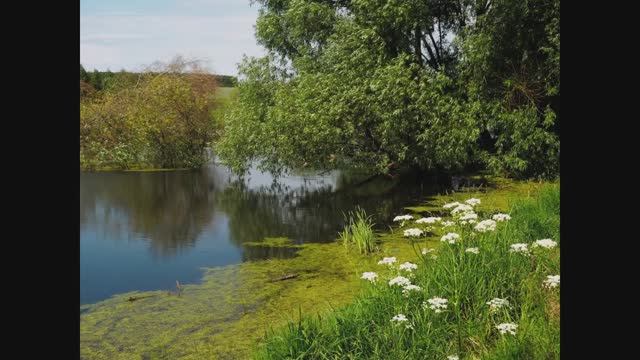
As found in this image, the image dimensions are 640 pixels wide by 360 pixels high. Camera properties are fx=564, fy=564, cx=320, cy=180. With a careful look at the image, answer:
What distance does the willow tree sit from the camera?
1534 cm

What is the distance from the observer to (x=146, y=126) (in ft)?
85.3

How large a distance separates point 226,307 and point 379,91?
9.68m

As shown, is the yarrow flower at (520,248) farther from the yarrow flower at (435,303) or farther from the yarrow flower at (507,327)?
the yarrow flower at (507,327)

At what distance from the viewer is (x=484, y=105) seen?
1555 centimetres

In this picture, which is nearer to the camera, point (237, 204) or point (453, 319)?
point (453, 319)

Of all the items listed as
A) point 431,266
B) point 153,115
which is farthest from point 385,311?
point 153,115

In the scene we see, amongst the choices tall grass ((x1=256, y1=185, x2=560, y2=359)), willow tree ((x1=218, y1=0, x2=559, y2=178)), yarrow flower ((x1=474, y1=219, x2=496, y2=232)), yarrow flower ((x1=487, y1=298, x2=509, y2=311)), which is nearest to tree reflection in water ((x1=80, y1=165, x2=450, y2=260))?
willow tree ((x1=218, y1=0, x2=559, y2=178))

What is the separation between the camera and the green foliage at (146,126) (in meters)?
26.2

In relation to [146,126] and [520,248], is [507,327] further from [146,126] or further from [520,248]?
[146,126]

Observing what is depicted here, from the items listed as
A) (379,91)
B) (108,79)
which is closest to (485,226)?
(379,91)

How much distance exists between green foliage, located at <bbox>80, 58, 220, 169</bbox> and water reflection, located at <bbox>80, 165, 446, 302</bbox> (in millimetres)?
2931

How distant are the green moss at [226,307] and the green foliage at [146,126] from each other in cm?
1796
